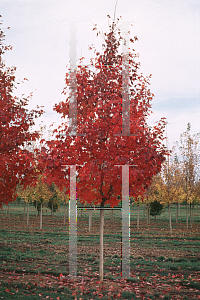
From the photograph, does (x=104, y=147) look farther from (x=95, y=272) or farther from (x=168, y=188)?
(x=168, y=188)

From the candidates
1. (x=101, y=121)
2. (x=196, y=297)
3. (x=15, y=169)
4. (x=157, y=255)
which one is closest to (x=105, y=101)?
(x=101, y=121)

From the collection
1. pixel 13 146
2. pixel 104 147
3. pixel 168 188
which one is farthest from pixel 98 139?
pixel 168 188

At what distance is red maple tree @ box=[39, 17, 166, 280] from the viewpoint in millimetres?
6281

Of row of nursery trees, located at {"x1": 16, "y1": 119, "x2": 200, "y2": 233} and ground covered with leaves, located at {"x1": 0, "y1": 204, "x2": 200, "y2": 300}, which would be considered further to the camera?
row of nursery trees, located at {"x1": 16, "y1": 119, "x2": 200, "y2": 233}

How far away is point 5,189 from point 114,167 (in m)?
3.22

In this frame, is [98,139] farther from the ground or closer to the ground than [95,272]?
farther from the ground

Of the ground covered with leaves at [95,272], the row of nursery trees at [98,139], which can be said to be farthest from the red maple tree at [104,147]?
the ground covered with leaves at [95,272]

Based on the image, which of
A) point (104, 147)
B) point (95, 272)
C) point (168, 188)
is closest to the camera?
point (104, 147)

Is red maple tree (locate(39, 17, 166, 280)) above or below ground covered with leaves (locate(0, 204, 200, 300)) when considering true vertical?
above

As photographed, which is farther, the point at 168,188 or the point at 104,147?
the point at 168,188

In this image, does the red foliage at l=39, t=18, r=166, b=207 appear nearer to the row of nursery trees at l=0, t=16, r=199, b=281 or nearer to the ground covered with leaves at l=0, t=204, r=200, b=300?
the row of nursery trees at l=0, t=16, r=199, b=281

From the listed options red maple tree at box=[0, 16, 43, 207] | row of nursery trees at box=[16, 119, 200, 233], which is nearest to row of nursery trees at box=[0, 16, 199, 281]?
red maple tree at box=[0, 16, 43, 207]

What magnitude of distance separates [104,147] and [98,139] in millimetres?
260

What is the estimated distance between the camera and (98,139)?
21.5ft
